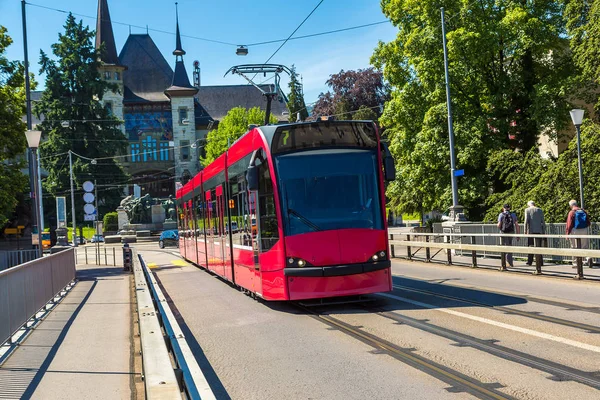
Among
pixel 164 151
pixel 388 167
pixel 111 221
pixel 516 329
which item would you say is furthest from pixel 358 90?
pixel 164 151

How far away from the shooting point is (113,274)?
29.1m

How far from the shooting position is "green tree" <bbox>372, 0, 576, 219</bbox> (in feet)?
107

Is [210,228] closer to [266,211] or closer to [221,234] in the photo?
[221,234]

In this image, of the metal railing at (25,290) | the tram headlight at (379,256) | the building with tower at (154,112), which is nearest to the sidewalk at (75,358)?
the metal railing at (25,290)

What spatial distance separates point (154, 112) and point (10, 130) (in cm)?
8451

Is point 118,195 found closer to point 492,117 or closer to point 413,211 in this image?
point 413,211

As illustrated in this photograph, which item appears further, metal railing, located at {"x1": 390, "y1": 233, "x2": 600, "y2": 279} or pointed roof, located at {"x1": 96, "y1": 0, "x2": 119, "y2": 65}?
pointed roof, located at {"x1": 96, "y1": 0, "x2": 119, "y2": 65}

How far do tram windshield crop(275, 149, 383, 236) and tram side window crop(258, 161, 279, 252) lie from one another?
0.26 m

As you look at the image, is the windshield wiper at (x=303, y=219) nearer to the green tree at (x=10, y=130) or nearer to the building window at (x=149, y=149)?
the green tree at (x=10, y=130)

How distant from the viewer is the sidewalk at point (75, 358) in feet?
25.1

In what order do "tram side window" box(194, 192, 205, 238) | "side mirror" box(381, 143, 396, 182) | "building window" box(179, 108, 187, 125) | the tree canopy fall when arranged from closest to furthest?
"side mirror" box(381, 143, 396, 182) → "tram side window" box(194, 192, 205, 238) → the tree canopy → "building window" box(179, 108, 187, 125)

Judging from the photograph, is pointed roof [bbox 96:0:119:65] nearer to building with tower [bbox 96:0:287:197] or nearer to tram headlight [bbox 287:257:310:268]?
building with tower [bbox 96:0:287:197]

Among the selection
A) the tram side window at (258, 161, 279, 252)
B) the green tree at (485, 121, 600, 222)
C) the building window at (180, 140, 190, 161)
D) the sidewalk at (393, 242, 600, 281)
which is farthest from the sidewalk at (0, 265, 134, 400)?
the building window at (180, 140, 190, 161)

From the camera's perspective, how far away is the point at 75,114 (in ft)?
247
